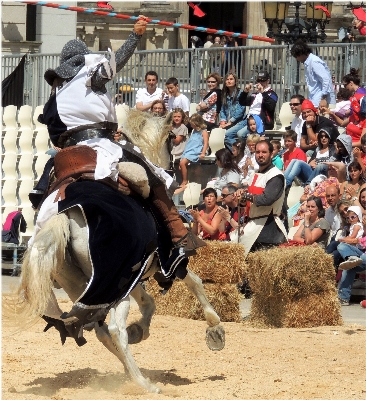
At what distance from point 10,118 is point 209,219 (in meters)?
6.06

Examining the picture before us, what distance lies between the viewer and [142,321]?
25.3 ft

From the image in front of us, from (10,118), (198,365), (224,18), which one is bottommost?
(198,365)

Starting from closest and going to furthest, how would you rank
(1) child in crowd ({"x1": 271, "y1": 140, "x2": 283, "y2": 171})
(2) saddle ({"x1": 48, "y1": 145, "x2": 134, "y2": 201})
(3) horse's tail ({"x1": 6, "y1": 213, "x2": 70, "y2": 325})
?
(3) horse's tail ({"x1": 6, "y1": 213, "x2": 70, "y2": 325}) < (2) saddle ({"x1": 48, "y1": 145, "x2": 134, "y2": 201}) < (1) child in crowd ({"x1": 271, "y1": 140, "x2": 283, "y2": 171})

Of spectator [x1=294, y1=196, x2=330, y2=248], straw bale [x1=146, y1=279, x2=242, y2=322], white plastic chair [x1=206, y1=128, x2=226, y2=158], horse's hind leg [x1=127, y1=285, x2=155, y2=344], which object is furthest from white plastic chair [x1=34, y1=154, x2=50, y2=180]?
horse's hind leg [x1=127, y1=285, x2=155, y2=344]

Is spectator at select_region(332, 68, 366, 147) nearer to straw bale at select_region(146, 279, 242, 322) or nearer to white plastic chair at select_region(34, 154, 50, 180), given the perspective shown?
straw bale at select_region(146, 279, 242, 322)

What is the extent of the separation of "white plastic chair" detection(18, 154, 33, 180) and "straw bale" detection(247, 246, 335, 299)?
618cm

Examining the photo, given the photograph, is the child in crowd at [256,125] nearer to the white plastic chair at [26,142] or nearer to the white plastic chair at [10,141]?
Answer: the white plastic chair at [26,142]

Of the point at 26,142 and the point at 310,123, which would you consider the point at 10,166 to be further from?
the point at 310,123

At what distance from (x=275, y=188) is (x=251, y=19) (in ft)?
71.3

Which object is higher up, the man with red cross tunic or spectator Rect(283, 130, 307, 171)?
spectator Rect(283, 130, 307, 171)

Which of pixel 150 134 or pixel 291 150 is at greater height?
pixel 150 134

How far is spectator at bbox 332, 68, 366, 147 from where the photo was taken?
12438 millimetres

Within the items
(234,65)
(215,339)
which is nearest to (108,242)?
(215,339)

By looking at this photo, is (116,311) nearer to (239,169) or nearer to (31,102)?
(239,169)
